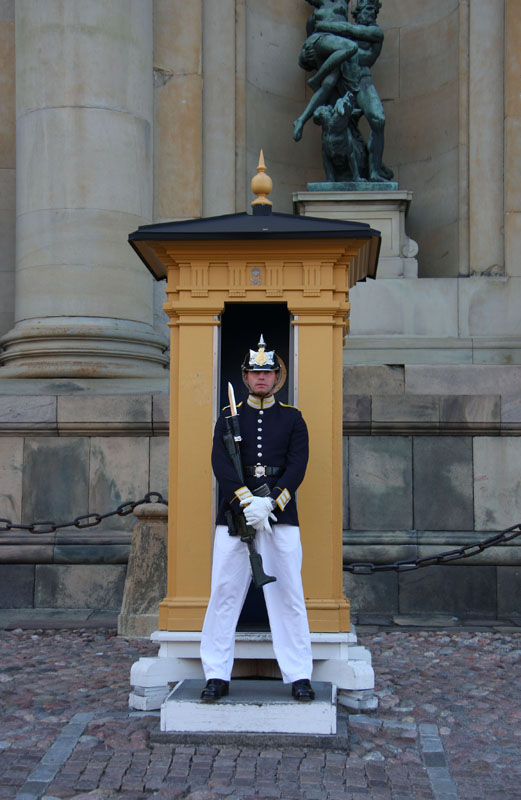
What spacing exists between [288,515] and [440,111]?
27.6 ft

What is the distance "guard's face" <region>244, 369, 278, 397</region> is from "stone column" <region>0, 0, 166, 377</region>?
5098 millimetres

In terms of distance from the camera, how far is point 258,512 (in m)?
5.58

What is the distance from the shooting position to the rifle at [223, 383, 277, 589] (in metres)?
5.59

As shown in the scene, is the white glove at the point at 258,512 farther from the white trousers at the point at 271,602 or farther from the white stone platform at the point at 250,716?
the white stone platform at the point at 250,716

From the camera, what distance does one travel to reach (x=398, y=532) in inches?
363

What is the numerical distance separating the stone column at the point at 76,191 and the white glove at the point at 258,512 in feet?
17.9

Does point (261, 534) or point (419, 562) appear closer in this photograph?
point (261, 534)

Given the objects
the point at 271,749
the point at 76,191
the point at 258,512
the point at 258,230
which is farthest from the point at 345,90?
the point at 271,749

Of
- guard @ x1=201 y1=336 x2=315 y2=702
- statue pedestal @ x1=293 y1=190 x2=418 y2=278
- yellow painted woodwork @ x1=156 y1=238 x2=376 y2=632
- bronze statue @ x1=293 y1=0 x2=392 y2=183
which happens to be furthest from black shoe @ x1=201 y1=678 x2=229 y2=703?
bronze statue @ x1=293 y1=0 x2=392 y2=183

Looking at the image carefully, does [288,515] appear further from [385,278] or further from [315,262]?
[385,278]

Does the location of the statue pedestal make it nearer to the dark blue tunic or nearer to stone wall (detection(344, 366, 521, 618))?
stone wall (detection(344, 366, 521, 618))

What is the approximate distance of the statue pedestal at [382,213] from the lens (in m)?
11.9

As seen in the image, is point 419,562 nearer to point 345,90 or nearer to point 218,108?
point 345,90

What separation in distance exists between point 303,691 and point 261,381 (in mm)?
1638
